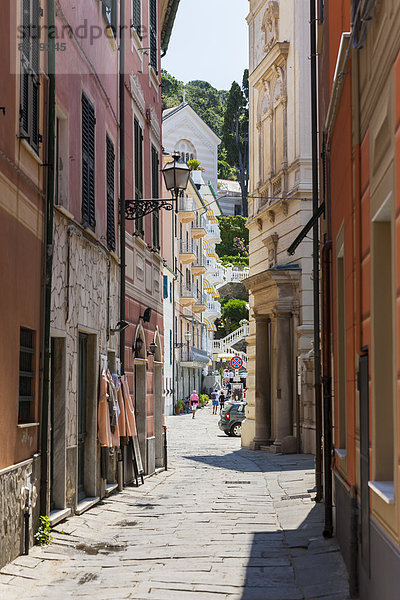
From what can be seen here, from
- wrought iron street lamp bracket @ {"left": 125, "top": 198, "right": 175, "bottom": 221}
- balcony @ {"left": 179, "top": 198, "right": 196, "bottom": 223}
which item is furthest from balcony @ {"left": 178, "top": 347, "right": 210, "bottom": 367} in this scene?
wrought iron street lamp bracket @ {"left": 125, "top": 198, "right": 175, "bottom": 221}

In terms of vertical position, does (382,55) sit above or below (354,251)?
above

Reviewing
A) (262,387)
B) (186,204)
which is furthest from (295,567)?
(186,204)

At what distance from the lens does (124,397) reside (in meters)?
15.4

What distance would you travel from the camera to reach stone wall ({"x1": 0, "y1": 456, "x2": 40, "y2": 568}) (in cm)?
840

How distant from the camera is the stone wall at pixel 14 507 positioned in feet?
27.6

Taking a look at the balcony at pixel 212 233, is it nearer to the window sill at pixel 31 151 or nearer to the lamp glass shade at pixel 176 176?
the lamp glass shade at pixel 176 176

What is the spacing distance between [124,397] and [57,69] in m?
6.09

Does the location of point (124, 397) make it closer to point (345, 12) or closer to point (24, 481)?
point (24, 481)

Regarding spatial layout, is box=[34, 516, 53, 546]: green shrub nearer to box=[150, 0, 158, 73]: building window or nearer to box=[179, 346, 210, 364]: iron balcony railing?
box=[150, 0, 158, 73]: building window

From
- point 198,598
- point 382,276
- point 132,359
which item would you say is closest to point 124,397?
point 132,359

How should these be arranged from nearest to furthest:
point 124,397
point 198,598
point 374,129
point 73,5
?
point 374,129, point 198,598, point 73,5, point 124,397

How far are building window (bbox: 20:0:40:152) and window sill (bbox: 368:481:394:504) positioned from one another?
17.0ft

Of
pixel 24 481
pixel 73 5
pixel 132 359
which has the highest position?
pixel 73 5

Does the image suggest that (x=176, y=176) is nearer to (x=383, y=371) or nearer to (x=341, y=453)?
(x=341, y=453)
